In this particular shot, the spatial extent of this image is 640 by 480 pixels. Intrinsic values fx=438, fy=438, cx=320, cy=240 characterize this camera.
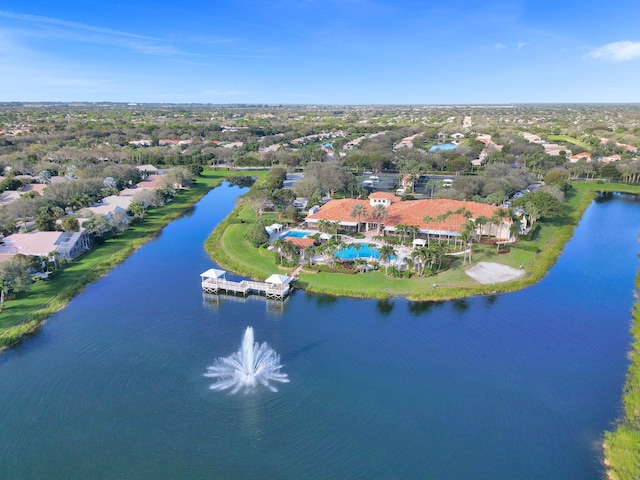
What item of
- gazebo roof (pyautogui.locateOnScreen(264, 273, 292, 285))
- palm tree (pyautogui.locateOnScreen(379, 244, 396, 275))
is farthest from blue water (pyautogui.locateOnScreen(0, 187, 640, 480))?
palm tree (pyautogui.locateOnScreen(379, 244, 396, 275))

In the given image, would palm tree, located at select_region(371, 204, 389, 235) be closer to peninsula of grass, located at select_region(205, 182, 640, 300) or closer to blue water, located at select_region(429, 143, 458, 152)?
peninsula of grass, located at select_region(205, 182, 640, 300)

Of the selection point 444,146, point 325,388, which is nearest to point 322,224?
point 325,388

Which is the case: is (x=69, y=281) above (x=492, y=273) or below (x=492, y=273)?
below

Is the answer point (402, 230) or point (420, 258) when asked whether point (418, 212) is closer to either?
point (402, 230)

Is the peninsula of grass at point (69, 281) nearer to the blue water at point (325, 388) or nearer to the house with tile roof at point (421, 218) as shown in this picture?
the blue water at point (325, 388)

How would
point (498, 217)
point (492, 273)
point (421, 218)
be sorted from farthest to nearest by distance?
point (421, 218), point (498, 217), point (492, 273)

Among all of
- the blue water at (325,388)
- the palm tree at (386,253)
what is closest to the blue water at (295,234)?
the palm tree at (386,253)
